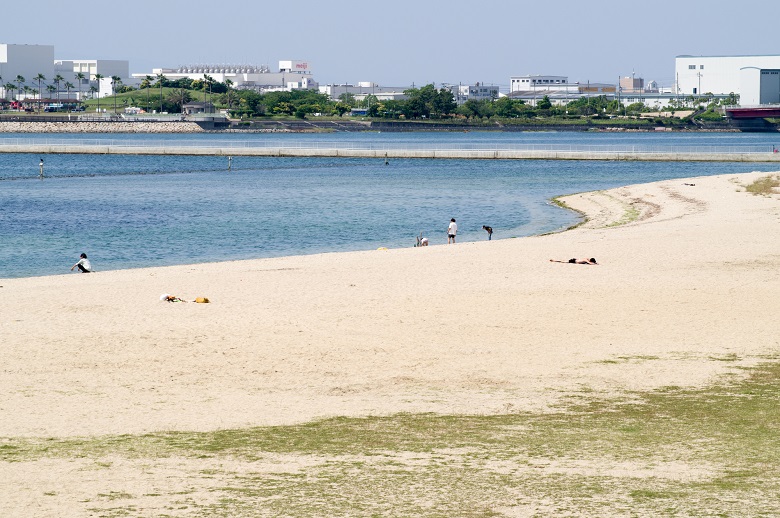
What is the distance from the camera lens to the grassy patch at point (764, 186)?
58.7 m

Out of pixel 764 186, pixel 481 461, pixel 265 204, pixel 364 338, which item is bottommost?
pixel 481 461

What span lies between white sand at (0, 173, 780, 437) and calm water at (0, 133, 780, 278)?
14013 mm

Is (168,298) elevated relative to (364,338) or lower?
elevated

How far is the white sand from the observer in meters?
16.2

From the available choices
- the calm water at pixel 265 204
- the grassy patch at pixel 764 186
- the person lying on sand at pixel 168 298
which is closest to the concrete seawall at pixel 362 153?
the calm water at pixel 265 204

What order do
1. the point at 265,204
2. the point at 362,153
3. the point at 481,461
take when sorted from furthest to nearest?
1. the point at 362,153
2. the point at 265,204
3. the point at 481,461

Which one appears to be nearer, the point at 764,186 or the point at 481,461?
the point at 481,461

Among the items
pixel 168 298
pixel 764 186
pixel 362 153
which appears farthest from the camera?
pixel 362 153

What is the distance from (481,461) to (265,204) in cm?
5875

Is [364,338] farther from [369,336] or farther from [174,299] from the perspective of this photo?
[174,299]

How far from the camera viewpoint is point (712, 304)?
24.0 m

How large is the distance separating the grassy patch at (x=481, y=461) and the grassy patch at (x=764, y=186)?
149 ft

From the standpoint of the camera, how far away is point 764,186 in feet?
200

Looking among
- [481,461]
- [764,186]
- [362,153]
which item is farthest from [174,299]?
[362,153]
